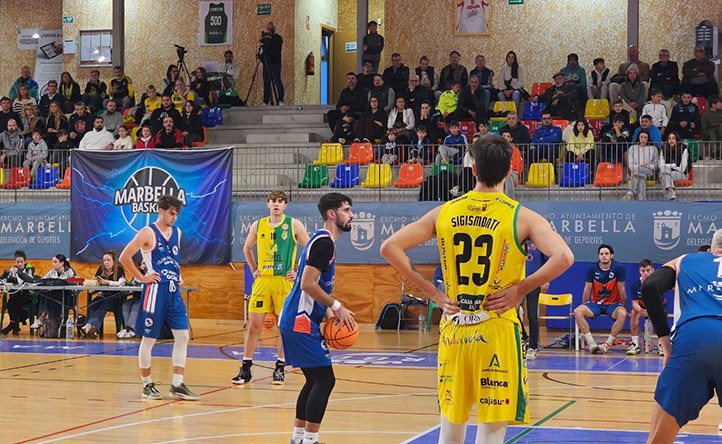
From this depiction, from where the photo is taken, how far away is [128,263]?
10.5 metres

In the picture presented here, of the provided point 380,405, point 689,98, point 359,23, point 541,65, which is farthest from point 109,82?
point 380,405

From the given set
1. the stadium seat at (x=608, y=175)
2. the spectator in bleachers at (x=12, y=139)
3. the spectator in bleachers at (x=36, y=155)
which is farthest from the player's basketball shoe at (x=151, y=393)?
the spectator in bleachers at (x=12, y=139)

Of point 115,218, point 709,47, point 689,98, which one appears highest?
point 709,47

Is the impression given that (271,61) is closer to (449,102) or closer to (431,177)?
(449,102)

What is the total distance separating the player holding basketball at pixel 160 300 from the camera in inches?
403

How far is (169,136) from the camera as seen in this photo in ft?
74.3

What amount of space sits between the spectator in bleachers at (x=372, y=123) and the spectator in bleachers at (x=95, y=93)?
25.4 ft

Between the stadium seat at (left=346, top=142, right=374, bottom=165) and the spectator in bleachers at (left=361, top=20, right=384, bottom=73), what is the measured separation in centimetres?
433

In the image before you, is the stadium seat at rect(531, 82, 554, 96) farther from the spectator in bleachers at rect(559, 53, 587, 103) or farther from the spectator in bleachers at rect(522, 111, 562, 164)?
the spectator in bleachers at rect(522, 111, 562, 164)

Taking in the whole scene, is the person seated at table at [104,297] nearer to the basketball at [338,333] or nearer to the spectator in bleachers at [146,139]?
the spectator in bleachers at [146,139]

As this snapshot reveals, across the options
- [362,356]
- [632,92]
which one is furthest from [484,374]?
[632,92]

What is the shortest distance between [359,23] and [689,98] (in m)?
8.53

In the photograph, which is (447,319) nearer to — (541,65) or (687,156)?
(687,156)

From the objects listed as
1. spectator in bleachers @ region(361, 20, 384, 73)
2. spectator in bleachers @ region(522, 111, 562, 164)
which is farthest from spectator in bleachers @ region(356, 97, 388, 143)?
spectator in bleachers @ region(522, 111, 562, 164)
